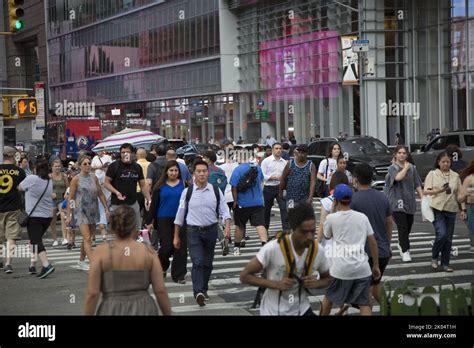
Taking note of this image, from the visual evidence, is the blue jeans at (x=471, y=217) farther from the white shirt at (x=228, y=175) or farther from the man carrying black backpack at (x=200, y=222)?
the white shirt at (x=228, y=175)

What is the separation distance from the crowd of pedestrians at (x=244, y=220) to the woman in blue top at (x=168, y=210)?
0.05 feet

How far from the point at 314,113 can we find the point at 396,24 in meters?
7.72

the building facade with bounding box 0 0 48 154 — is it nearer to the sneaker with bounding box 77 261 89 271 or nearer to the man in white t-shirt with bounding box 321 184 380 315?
the sneaker with bounding box 77 261 89 271

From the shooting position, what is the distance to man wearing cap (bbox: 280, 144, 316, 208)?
14.6 metres

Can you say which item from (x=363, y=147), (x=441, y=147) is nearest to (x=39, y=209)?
(x=363, y=147)

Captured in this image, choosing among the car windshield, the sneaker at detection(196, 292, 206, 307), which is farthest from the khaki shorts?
the car windshield

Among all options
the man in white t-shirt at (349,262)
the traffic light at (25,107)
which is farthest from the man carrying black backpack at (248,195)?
the traffic light at (25,107)

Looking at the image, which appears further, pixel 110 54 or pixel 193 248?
pixel 110 54

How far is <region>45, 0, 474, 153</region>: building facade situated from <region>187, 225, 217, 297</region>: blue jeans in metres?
28.3

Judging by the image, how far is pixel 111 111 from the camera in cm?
7444

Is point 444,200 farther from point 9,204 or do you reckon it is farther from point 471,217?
point 9,204

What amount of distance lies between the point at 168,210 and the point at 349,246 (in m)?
4.46
